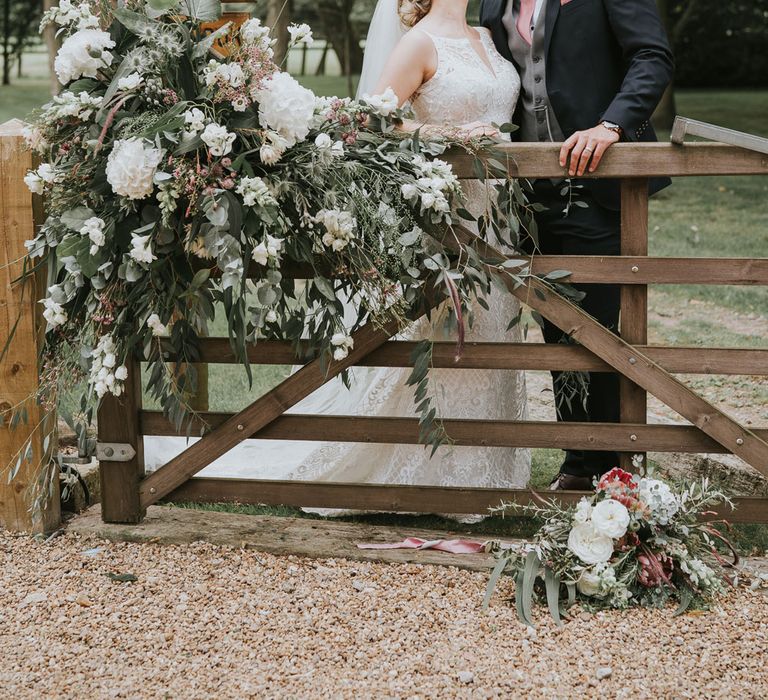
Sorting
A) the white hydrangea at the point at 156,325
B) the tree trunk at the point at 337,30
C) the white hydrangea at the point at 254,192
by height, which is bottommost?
the white hydrangea at the point at 156,325

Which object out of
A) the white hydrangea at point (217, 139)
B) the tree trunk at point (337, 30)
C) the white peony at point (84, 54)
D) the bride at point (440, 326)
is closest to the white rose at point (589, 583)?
the bride at point (440, 326)

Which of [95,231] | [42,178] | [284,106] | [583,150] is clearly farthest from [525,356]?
[42,178]

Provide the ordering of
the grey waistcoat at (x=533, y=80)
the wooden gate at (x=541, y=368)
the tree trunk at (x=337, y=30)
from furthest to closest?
the tree trunk at (x=337, y=30) → the grey waistcoat at (x=533, y=80) → the wooden gate at (x=541, y=368)

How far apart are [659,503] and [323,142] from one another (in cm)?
169

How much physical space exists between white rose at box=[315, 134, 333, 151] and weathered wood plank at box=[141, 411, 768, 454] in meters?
1.09

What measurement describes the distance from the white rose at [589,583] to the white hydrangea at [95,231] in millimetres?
1945

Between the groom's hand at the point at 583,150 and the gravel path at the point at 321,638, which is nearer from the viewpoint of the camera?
the gravel path at the point at 321,638

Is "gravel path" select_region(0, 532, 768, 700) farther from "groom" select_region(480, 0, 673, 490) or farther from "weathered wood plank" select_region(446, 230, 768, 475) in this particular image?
"groom" select_region(480, 0, 673, 490)

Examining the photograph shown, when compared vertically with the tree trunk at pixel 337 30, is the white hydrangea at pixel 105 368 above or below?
below

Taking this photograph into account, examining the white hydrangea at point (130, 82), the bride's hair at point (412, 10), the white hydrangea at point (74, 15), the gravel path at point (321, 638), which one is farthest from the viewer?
the bride's hair at point (412, 10)

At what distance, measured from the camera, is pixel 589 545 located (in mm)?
3330

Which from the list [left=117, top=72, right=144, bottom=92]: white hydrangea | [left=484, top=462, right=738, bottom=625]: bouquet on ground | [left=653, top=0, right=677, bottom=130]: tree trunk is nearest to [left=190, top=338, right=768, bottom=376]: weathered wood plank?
[left=484, top=462, right=738, bottom=625]: bouquet on ground

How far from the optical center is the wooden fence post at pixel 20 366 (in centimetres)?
369

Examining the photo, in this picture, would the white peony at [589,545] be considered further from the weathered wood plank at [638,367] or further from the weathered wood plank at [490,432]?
the weathered wood plank at [638,367]
